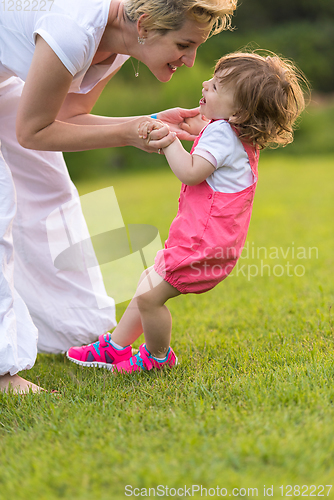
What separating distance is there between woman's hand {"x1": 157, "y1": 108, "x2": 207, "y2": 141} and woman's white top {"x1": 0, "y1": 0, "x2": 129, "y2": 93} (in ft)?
1.27

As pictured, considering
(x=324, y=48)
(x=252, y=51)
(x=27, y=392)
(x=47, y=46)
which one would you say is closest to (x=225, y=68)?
(x=252, y=51)

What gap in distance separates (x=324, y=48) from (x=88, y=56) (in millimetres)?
29583

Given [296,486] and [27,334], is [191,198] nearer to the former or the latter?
[27,334]

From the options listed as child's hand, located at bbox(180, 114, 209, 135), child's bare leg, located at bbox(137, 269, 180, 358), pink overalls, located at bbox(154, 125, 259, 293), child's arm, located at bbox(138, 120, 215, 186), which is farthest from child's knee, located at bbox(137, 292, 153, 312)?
child's hand, located at bbox(180, 114, 209, 135)

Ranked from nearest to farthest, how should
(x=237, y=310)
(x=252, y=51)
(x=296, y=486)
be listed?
(x=296, y=486)
(x=252, y=51)
(x=237, y=310)

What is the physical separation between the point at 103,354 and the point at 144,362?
24 cm

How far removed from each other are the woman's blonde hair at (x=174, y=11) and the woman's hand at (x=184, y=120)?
0.33 m

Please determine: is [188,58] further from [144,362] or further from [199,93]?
[199,93]

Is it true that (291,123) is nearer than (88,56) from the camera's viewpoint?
No

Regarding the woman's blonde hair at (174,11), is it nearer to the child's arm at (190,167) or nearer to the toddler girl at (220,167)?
the toddler girl at (220,167)

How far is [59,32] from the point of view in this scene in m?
1.72

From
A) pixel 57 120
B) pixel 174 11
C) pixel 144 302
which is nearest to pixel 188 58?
pixel 174 11

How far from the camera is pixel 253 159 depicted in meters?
1.97

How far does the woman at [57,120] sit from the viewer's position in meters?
1.77
